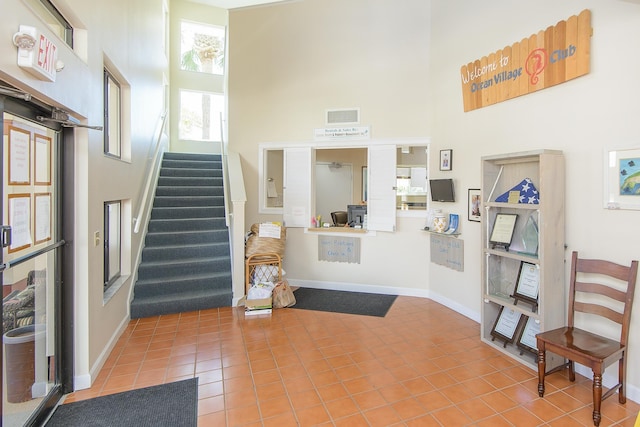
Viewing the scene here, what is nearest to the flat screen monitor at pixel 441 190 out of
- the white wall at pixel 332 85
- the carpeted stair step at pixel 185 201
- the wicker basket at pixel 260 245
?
the white wall at pixel 332 85

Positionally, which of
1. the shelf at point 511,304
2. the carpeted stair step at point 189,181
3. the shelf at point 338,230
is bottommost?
the shelf at point 511,304

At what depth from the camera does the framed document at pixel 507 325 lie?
3.17m

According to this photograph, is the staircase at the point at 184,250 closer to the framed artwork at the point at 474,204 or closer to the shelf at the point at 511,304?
the shelf at the point at 511,304

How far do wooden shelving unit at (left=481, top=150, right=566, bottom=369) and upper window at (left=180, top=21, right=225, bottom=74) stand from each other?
23.6 ft

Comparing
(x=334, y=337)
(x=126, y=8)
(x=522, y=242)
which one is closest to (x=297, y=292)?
(x=334, y=337)

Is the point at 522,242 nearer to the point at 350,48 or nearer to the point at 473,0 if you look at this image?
the point at 473,0

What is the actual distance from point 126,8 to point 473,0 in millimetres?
3933

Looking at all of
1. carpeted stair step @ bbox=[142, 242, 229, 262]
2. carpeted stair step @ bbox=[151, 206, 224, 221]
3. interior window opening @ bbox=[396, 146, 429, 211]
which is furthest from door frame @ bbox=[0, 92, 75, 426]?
interior window opening @ bbox=[396, 146, 429, 211]

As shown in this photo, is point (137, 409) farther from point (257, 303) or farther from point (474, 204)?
point (474, 204)

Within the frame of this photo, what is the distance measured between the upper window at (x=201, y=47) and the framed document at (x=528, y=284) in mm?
7879

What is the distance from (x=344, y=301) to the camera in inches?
181

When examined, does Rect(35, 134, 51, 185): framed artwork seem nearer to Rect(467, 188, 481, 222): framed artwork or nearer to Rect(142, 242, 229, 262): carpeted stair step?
Rect(142, 242, 229, 262): carpeted stair step

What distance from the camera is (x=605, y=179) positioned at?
2562 millimetres

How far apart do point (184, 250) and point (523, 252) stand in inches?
162
